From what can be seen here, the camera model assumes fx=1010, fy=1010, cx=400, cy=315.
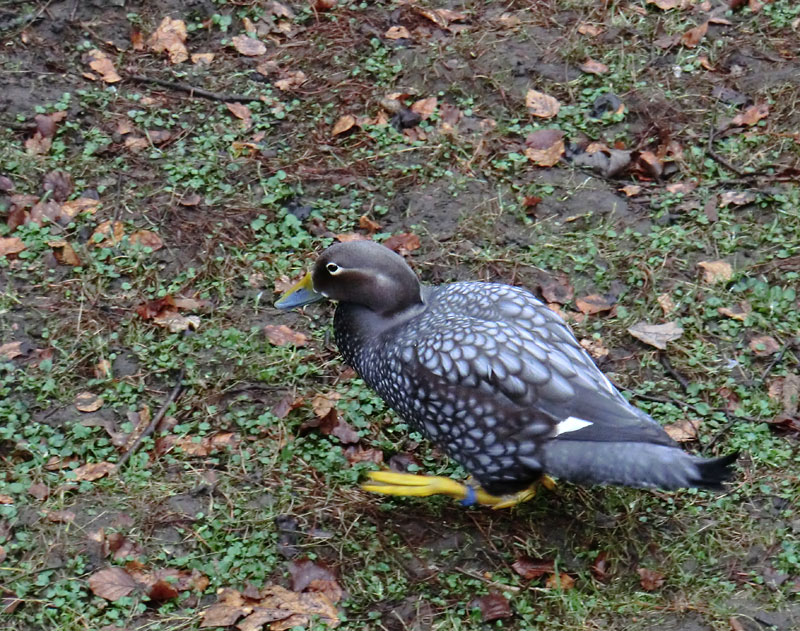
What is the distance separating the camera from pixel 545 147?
529 cm

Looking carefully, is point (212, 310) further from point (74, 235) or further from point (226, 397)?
point (74, 235)

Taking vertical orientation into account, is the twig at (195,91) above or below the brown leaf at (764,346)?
above

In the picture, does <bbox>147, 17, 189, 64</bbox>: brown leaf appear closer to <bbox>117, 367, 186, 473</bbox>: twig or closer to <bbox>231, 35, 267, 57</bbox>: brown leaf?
<bbox>231, 35, 267, 57</bbox>: brown leaf

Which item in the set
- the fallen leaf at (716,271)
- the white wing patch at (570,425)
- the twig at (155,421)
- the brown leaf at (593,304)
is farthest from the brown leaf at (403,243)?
the white wing patch at (570,425)

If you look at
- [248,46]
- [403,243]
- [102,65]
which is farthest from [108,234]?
[248,46]

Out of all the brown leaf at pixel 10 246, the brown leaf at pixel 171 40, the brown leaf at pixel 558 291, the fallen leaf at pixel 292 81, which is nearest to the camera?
the brown leaf at pixel 558 291

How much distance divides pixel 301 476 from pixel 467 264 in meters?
1.42

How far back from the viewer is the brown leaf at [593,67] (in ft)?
18.7

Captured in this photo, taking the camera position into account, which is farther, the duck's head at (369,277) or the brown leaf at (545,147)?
the brown leaf at (545,147)

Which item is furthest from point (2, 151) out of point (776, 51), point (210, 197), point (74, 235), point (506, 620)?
point (776, 51)

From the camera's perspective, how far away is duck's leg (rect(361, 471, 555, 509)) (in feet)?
12.1

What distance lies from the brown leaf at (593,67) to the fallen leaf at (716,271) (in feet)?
5.10

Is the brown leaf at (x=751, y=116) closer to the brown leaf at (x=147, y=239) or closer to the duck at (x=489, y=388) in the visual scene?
the duck at (x=489, y=388)

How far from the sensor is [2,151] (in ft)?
16.7
